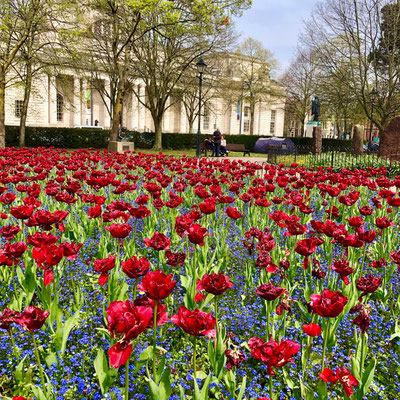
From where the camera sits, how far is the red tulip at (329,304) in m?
1.71

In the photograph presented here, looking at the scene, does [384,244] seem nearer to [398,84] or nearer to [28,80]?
[28,80]

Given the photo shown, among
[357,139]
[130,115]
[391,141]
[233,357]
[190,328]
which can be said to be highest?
[130,115]

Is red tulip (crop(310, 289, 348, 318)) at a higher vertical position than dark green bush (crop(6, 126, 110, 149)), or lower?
lower

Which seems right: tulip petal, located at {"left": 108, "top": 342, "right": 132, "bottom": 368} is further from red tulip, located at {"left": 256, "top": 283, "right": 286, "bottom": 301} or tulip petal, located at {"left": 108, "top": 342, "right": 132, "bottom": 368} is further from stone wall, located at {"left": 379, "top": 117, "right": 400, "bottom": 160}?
stone wall, located at {"left": 379, "top": 117, "right": 400, "bottom": 160}

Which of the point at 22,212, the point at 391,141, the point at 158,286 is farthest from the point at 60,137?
the point at 158,286

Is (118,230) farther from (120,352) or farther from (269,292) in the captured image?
(120,352)

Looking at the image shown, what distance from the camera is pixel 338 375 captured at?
1.65 m

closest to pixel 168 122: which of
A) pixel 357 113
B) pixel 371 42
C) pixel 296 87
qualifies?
pixel 296 87

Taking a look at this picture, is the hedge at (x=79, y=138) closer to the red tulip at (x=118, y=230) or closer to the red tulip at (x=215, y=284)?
the red tulip at (x=118, y=230)

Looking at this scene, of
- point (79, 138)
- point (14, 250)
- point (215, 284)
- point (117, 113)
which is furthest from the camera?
point (79, 138)

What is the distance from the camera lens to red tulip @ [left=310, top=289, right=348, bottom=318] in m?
1.71

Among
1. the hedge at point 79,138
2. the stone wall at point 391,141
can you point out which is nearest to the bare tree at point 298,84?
the hedge at point 79,138

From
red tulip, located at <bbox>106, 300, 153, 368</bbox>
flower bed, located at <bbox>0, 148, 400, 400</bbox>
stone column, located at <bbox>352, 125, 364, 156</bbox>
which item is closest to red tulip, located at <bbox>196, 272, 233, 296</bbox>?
flower bed, located at <bbox>0, 148, 400, 400</bbox>

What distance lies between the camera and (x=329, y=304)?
1.76 m
